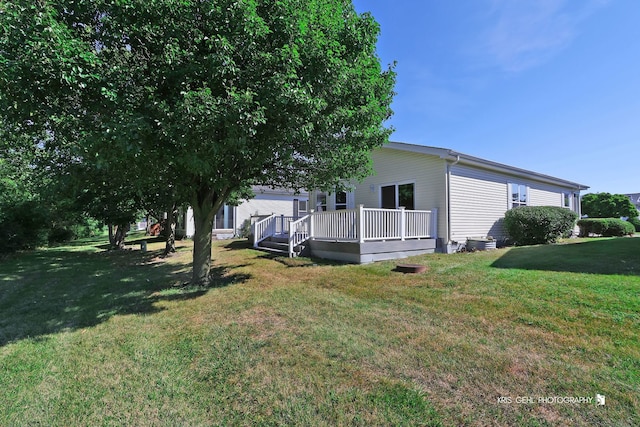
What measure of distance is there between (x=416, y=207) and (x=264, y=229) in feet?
22.1

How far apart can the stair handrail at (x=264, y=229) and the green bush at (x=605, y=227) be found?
1735 cm

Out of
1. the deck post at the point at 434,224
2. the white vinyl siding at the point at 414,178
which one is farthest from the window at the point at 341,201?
the deck post at the point at 434,224

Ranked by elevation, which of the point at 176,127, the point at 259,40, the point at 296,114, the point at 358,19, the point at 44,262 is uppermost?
the point at 358,19

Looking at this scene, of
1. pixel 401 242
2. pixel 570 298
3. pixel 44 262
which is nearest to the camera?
pixel 570 298

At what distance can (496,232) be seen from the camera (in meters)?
12.6

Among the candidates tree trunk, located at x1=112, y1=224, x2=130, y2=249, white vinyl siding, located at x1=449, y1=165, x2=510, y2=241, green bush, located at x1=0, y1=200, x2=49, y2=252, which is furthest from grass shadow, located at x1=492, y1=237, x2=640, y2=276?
green bush, located at x1=0, y1=200, x2=49, y2=252

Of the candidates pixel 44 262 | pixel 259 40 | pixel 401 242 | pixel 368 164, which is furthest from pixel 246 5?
pixel 44 262

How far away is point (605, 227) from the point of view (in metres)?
16.4

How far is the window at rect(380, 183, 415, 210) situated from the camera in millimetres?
11938

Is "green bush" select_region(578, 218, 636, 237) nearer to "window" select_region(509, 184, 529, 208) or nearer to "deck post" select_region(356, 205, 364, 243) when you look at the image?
"window" select_region(509, 184, 529, 208)

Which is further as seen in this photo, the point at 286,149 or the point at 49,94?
the point at 286,149

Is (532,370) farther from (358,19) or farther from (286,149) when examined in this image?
(358,19)

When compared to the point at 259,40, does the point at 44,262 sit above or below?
below

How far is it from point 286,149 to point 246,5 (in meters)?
2.42
